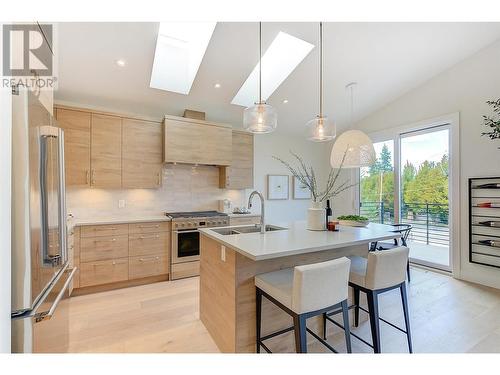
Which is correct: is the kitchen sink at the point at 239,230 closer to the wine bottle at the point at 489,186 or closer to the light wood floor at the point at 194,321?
the light wood floor at the point at 194,321

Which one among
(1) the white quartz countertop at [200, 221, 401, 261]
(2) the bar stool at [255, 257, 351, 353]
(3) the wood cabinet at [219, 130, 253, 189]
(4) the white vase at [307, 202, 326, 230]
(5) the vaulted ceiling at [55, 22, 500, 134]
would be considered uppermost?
(5) the vaulted ceiling at [55, 22, 500, 134]

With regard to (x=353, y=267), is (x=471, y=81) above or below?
above

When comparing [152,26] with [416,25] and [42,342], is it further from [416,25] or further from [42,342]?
[416,25]

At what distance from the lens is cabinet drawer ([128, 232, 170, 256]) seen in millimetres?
3354

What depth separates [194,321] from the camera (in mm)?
2455

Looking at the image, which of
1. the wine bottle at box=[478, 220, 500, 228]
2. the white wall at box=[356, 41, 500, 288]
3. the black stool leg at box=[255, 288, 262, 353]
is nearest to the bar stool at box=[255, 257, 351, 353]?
the black stool leg at box=[255, 288, 262, 353]

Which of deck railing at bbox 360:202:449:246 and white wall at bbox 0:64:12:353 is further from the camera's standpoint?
deck railing at bbox 360:202:449:246

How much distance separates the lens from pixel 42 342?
4.11 feet

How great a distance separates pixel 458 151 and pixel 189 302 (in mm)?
4482

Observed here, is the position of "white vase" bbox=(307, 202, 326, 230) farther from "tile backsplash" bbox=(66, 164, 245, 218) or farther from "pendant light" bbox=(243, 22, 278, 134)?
"tile backsplash" bbox=(66, 164, 245, 218)

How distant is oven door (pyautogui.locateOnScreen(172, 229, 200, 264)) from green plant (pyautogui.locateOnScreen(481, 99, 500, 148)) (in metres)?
4.29

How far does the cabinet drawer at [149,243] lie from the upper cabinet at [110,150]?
0.78 metres

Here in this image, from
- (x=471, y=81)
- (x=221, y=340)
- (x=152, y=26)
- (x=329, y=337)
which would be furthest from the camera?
(x=471, y=81)
